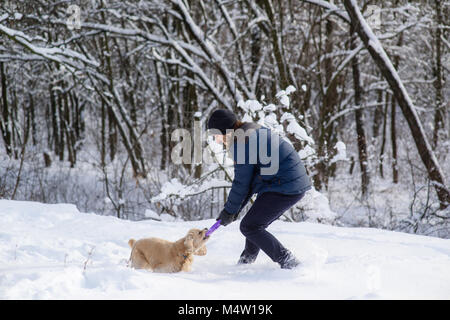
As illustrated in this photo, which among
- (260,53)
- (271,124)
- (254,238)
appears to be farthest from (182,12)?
(254,238)

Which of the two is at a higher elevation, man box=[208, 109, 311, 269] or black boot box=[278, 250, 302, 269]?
man box=[208, 109, 311, 269]

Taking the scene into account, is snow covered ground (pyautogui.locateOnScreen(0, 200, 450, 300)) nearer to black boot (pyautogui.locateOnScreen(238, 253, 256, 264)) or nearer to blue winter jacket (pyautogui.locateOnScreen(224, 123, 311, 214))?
black boot (pyautogui.locateOnScreen(238, 253, 256, 264))

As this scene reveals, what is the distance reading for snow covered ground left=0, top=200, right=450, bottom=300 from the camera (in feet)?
11.0

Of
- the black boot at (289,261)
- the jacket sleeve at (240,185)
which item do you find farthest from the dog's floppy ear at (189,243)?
the black boot at (289,261)

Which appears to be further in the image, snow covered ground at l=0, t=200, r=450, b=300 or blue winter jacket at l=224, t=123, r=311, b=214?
blue winter jacket at l=224, t=123, r=311, b=214

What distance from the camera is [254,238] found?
4.27 metres

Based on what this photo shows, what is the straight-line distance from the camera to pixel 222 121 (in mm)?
4117

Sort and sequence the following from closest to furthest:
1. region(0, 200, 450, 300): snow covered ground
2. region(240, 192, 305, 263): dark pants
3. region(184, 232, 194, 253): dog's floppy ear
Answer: region(0, 200, 450, 300): snow covered ground → region(240, 192, 305, 263): dark pants → region(184, 232, 194, 253): dog's floppy ear

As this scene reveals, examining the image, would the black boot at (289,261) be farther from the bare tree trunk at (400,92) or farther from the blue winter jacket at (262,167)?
the bare tree trunk at (400,92)

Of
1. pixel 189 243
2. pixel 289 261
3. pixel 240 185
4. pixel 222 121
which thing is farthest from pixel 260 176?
pixel 189 243

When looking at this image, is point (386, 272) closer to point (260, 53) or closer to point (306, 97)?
point (306, 97)

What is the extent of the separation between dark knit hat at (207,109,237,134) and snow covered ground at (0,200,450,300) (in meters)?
1.46

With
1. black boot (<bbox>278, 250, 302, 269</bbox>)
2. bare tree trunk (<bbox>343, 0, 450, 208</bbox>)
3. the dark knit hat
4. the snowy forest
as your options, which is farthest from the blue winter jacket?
bare tree trunk (<bbox>343, 0, 450, 208</bbox>)

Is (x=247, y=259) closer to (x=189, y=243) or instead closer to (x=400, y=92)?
(x=189, y=243)
